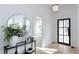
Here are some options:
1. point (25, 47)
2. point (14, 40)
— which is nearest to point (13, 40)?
point (14, 40)

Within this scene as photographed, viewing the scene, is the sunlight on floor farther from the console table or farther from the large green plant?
the large green plant

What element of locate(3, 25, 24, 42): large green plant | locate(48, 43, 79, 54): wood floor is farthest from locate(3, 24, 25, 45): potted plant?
locate(48, 43, 79, 54): wood floor

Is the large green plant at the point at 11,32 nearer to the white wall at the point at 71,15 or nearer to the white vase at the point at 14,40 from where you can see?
the white vase at the point at 14,40

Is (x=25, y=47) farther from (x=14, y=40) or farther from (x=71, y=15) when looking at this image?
(x=71, y=15)

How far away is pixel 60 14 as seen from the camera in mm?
1292

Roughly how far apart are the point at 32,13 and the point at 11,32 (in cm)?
35

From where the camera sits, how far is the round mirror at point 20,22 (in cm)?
124

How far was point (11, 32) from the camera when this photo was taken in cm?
125

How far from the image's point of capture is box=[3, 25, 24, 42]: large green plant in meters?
1.23

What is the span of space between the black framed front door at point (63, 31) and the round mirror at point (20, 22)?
399 mm

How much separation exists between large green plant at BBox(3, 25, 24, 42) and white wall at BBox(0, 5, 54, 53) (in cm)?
5

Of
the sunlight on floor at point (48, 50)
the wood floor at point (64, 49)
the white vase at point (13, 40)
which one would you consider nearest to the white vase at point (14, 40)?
the white vase at point (13, 40)
